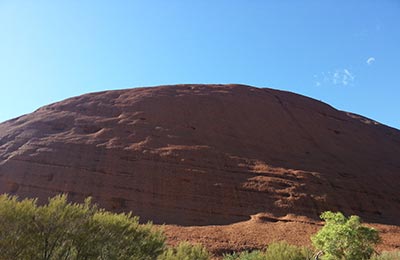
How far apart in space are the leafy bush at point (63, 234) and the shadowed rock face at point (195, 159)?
971 centimetres

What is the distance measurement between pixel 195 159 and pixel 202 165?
0.70 meters

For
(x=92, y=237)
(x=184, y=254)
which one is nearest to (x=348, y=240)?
(x=184, y=254)

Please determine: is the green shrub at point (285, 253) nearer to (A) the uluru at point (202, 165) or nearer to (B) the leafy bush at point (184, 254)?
(B) the leafy bush at point (184, 254)

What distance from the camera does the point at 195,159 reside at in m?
27.7

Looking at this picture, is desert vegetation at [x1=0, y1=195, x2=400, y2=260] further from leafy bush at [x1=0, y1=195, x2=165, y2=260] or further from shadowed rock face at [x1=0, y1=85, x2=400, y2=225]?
shadowed rock face at [x1=0, y1=85, x2=400, y2=225]

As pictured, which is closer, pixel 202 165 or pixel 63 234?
pixel 63 234

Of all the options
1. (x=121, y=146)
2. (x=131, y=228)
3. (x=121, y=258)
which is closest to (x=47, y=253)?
(x=121, y=258)

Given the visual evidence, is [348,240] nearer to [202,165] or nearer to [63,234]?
[63,234]

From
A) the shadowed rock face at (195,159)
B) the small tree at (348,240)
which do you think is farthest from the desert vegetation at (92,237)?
the shadowed rock face at (195,159)

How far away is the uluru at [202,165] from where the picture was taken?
77.9ft

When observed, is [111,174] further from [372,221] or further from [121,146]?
[372,221]

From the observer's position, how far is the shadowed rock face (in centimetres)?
2466

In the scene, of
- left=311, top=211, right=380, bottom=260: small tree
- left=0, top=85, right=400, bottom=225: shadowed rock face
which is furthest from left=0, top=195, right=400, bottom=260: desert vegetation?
left=0, top=85, right=400, bottom=225: shadowed rock face

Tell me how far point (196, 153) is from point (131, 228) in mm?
14819
